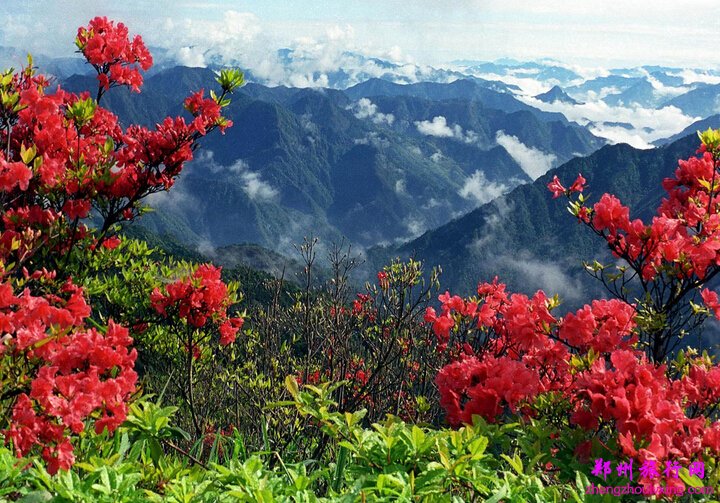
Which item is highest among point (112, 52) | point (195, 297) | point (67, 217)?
point (112, 52)

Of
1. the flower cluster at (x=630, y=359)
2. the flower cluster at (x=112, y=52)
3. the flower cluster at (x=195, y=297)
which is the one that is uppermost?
the flower cluster at (x=112, y=52)

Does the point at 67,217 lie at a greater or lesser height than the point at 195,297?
greater

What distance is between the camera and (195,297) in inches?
190

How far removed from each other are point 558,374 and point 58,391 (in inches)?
140

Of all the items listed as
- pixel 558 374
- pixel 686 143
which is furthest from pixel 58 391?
pixel 686 143

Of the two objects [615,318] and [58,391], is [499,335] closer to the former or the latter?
[615,318]

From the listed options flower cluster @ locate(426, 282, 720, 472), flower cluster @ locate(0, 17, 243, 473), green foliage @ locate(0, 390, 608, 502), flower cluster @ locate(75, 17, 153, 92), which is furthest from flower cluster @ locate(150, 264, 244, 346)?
flower cluster @ locate(75, 17, 153, 92)

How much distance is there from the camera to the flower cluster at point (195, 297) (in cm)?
482

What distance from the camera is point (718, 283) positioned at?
434 ft

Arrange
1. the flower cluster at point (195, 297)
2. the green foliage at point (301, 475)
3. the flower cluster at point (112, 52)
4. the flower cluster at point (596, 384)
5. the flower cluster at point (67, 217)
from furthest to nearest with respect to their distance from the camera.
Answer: the flower cluster at point (112, 52), the flower cluster at point (195, 297), the flower cluster at point (596, 384), the flower cluster at point (67, 217), the green foliage at point (301, 475)

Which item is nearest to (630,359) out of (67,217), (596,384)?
(596,384)

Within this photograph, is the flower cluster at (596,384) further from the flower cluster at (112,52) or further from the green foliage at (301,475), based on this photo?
the flower cluster at (112,52)

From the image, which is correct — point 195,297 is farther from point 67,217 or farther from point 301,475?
point 301,475

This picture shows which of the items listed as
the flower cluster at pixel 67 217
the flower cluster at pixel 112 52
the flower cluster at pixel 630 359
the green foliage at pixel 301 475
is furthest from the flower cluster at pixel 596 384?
the flower cluster at pixel 112 52
